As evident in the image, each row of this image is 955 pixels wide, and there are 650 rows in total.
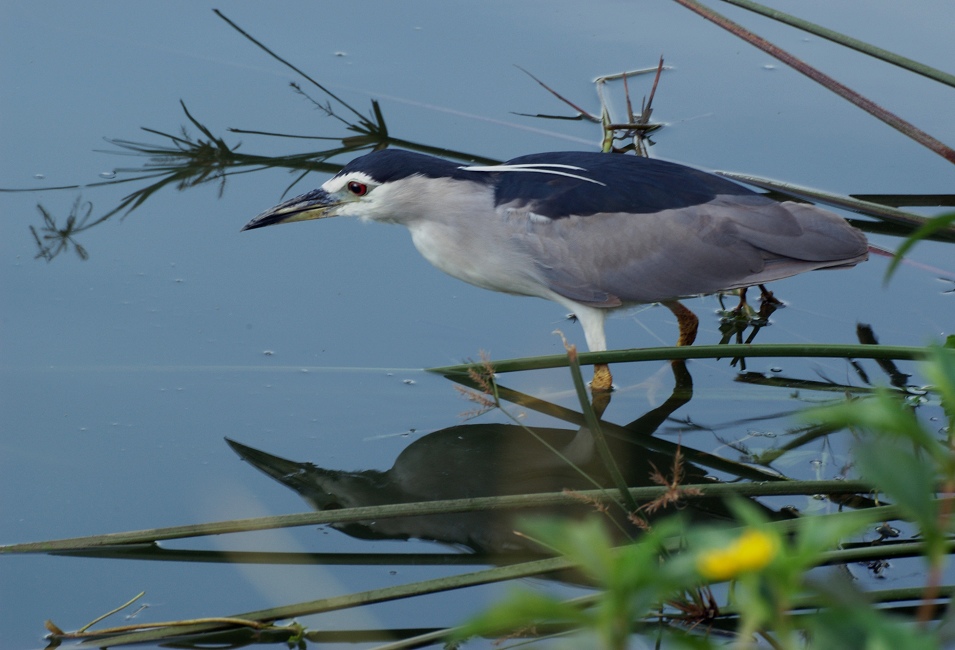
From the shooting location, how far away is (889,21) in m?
4.63

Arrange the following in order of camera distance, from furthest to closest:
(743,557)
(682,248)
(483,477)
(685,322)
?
1. (685,322)
2. (682,248)
3. (483,477)
4. (743,557)

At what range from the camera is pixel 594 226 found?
124 inches

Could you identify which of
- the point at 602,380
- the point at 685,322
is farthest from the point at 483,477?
the point at 685,322

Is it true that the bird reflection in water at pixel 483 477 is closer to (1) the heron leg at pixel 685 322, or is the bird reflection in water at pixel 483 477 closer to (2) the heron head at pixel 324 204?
(1) the heron leg at pixel 685 322

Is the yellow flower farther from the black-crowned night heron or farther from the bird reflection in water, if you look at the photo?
the black-crowned night heron

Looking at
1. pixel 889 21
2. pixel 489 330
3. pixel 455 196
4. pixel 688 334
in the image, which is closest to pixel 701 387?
pixel 688 334

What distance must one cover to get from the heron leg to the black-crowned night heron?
0.52 ft

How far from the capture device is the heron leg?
3320 millimetres

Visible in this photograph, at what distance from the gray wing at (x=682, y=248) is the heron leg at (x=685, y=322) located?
0.65ft

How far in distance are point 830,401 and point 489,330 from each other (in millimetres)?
980

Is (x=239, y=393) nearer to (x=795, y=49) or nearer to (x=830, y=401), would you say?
(x=830, y=401)

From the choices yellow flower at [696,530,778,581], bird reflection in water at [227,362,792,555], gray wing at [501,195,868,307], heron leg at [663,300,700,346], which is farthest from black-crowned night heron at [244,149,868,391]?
yellow flower at [696,530,778,581]

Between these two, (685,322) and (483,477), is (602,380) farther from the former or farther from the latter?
(483,477)

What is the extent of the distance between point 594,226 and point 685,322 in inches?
17.7
